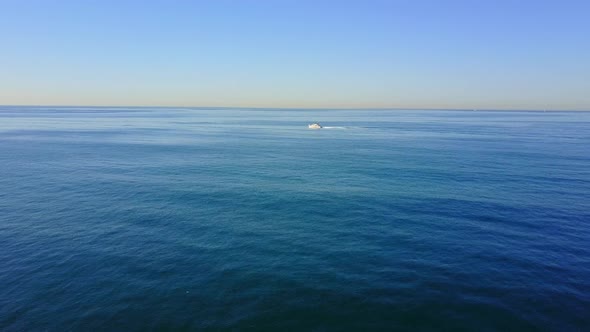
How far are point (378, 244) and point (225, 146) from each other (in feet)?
335

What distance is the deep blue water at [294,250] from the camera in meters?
30.0

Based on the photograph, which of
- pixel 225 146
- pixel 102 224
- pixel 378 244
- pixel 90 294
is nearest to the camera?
pixel 90 294

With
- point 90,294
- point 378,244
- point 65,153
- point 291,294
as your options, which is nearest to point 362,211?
point 378,244

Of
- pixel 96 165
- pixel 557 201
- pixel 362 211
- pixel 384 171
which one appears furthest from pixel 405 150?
pixel 96 165

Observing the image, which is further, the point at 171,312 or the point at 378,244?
the point at 378,244

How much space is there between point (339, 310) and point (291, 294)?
4982mm

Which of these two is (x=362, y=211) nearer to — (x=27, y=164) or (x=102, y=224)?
(x=102, y=224)

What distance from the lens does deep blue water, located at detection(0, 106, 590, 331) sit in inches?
1181

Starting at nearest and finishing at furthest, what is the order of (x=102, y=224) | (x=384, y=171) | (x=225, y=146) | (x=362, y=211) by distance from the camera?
(x=102, y=224) < (x=362, y=211) < (x=384, y=171) < (x=225, y=146)

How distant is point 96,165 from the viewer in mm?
88938

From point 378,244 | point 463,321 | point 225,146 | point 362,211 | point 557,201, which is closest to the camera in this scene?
point 463,321

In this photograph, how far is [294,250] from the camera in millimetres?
42188

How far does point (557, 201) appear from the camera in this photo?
5944cm

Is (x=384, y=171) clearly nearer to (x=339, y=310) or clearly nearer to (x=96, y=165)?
(x=339, y=310)
